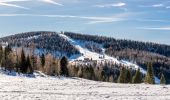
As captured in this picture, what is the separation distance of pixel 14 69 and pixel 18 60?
481cm

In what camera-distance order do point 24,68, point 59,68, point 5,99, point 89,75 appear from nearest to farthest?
point 5,99 → point 24,68 → point 59,68 → point 89,75

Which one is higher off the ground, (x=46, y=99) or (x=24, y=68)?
(x=46, y=99)

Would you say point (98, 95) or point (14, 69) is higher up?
point (98, 95)

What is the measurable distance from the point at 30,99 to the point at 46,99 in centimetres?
114

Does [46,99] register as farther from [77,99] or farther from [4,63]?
[4,63]

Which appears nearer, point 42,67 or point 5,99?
point 5,99

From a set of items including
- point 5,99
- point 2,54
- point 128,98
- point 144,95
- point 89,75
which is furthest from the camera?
point 89,75

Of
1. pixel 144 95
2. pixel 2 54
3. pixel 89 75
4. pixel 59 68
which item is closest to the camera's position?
pixel 144 95

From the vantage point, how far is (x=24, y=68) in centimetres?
10262

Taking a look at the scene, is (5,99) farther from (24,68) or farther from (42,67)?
(42,67)

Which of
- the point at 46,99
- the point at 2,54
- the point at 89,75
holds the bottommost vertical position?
the point at 89,75

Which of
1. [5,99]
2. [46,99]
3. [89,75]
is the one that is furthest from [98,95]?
[89,75]

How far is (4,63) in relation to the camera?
108m

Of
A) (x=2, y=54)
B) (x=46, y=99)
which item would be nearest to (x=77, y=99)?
(x=46, y=99)
